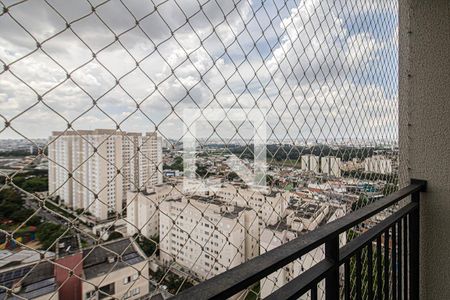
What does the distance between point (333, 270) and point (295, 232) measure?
348mm

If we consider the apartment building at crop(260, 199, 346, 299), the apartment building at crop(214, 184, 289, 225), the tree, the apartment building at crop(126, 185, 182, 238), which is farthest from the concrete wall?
the tree

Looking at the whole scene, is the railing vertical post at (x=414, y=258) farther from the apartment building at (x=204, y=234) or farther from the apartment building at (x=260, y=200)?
the apartment building at (x=204, y=234)

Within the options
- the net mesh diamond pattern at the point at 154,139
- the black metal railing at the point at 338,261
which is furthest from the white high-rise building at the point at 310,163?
the black metal railing at the point at 338,261

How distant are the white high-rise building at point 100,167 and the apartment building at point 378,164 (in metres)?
1.49

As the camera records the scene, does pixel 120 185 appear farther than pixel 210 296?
Yes

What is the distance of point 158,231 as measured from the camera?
66cm

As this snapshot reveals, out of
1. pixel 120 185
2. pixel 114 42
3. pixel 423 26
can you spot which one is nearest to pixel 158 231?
pixel 120 185

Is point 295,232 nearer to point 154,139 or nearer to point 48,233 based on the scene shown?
point 154,139

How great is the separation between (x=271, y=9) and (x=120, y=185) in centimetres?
83

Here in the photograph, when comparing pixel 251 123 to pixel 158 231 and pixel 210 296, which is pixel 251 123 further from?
pixel 210 296

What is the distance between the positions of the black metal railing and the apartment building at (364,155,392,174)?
0.29 metres

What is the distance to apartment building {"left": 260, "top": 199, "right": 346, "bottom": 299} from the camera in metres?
0.87

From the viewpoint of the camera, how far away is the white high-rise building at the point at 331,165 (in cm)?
135

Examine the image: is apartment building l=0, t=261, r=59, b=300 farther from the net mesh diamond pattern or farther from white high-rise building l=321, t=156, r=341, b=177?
white high-rise building l=321, t=156, r=341, b=177
